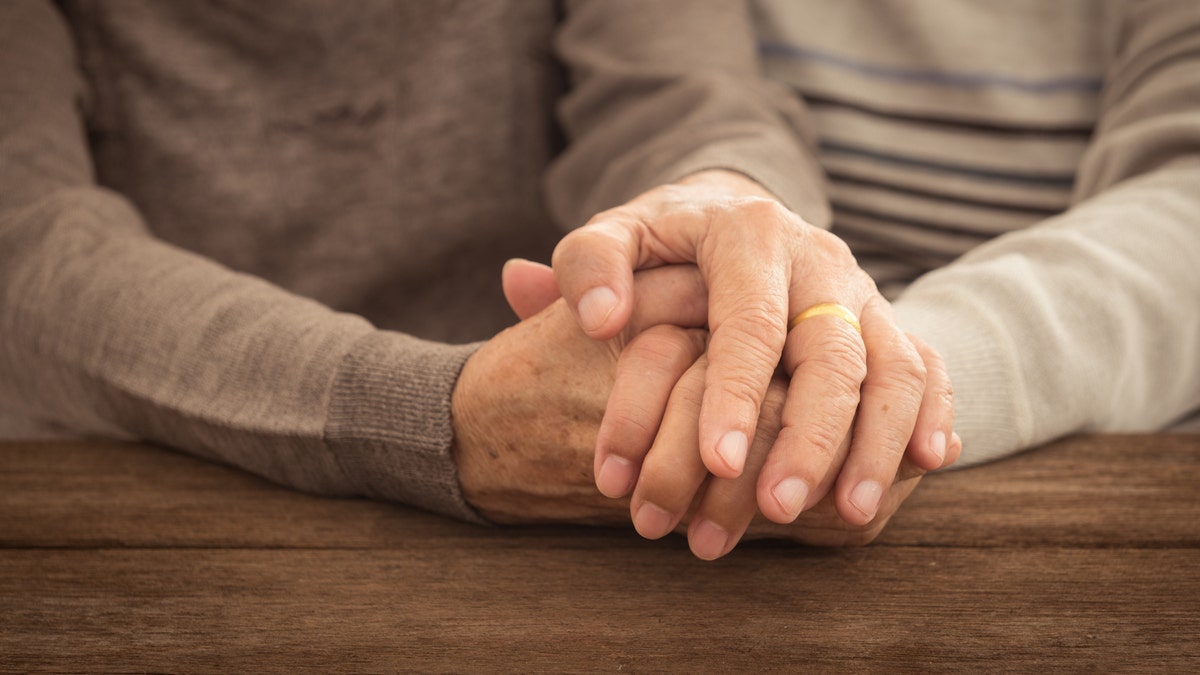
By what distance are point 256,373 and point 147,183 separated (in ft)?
1.80

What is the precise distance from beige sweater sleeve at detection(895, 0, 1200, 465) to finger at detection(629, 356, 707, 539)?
11.4 inches

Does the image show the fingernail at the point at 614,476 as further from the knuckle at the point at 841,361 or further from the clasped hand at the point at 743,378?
the knuckle at the point at 841,361

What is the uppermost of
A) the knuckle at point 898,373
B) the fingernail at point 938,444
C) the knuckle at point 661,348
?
the knuckle at point 898,373

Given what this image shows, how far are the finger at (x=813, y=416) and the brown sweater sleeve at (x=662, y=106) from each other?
1.21 feet

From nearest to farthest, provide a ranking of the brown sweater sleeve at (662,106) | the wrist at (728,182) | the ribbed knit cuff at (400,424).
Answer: the ribbed knit cuff at (400,424) → the wrist at (728,182) → the brown sweater sleeve at (662,106)

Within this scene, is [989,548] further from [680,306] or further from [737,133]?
[737,133]

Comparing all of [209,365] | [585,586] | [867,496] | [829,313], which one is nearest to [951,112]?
[829,313]

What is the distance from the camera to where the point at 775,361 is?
537 millimetres

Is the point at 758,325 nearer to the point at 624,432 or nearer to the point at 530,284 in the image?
the point at 624,432

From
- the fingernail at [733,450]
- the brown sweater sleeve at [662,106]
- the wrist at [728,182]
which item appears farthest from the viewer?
the brown sweater sleeve at [662,106]

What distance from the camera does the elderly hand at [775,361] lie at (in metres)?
0.50

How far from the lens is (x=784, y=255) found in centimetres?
60

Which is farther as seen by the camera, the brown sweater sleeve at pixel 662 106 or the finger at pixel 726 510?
the brown sweater sleeve at pixel 662 106

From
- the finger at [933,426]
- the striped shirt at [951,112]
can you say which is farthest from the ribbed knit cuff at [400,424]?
the striped shirt at [951,112]
